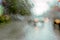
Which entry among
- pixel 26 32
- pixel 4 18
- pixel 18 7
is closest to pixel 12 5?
pixel 18 7

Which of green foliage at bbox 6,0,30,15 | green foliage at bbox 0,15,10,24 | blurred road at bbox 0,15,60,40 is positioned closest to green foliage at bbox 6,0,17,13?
green foliage at bbox 6,0,30,15

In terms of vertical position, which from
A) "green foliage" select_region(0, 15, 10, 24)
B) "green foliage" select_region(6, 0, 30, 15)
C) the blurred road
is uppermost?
"green foliage" select_region(6, 0, 30, 15)

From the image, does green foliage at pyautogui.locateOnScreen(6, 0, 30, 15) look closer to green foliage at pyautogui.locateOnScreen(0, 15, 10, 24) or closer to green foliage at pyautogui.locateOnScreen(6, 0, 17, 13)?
green foliage at pyautogui.locateOnScreen(6, 0, 17, 13)

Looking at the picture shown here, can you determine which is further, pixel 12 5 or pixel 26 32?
pixel 12 5

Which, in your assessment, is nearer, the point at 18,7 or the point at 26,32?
the point at 26,32

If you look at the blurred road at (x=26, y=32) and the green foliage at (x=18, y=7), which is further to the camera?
the green foliage at (x=18, y=7)

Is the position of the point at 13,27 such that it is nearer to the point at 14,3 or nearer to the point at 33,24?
the point at 33,24

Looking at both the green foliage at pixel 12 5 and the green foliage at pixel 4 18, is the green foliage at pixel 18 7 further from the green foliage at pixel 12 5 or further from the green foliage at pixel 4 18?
the green foliage at pixel 4 18

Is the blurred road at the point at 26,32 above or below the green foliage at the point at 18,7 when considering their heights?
below

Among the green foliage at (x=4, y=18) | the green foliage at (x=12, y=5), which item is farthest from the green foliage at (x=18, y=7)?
the green foliage at (x=4, y=18)

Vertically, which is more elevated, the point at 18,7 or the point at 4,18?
the point at 18,7

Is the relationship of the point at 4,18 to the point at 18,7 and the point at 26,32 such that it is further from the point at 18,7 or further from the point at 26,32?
the point at 26,32

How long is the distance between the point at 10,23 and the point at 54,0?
65cm

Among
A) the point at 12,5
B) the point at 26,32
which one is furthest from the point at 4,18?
the point at 26,32
